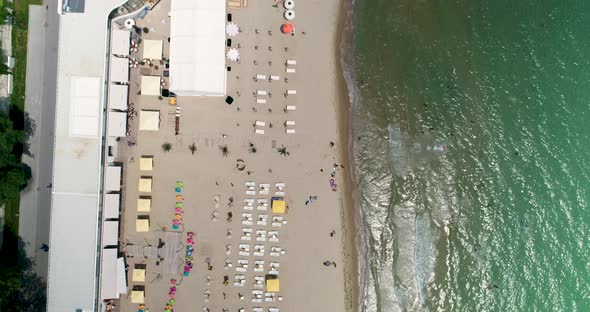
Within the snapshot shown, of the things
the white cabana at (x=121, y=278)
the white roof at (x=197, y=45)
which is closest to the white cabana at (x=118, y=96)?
the white roof at (x=197, y=45)

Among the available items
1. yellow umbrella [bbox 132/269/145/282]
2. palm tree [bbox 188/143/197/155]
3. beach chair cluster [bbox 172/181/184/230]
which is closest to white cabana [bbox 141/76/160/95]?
palm tree [bbox 188/143/197/155]

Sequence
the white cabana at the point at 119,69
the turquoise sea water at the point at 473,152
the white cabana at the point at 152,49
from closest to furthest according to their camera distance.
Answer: the white cabana at the point at 119,69
the white cabana at the point at 152,49
the turquoise sea water at the point at 473,152

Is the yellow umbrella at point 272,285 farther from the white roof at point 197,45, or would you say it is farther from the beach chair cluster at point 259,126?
the white roof at point 197,45

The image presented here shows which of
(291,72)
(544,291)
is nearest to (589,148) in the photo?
(544,291)

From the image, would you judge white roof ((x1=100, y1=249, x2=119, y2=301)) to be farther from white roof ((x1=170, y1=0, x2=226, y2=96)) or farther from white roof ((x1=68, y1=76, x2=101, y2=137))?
white roof ((x1=170, y1=0, x2=226, y2=96))

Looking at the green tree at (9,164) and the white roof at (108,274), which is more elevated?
the green tree at (9,164)

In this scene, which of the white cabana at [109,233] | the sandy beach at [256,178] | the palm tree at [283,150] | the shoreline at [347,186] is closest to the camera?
the white cabana at [109,233]

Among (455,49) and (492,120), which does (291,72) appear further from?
(492,120)
